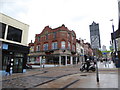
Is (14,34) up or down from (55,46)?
up

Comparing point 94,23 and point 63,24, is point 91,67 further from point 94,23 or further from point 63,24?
point 63,24

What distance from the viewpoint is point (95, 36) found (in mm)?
8773

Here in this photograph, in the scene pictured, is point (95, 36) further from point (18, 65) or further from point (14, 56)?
point (18, 65)

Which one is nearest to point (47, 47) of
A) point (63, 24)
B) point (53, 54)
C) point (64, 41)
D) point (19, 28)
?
point (53, 54)

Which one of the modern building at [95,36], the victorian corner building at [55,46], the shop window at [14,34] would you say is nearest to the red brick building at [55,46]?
the victorian corner building at [55,46]

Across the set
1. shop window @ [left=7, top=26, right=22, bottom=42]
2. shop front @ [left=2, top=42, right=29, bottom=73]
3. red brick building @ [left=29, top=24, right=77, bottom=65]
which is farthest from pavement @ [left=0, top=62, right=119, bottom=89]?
red brick building @ [left=29, top=24, right=77, bottom=65]

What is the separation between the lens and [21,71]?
47.4 feet

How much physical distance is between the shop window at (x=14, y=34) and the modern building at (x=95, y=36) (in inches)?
420

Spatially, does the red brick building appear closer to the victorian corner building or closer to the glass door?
the victorian corner building

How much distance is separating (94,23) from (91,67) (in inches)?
330

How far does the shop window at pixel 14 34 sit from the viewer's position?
13438mm

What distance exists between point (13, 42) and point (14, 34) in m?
1.30

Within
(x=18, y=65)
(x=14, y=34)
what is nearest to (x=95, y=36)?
(x=14, y=34)

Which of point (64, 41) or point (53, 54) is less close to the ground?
point (64, 41)
